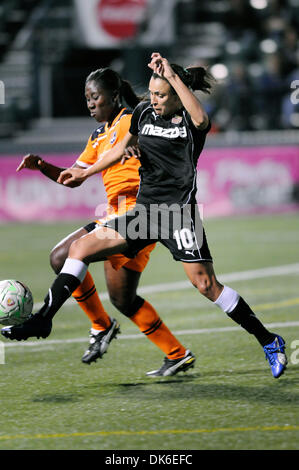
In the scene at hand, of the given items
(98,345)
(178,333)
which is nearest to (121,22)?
(178,333)

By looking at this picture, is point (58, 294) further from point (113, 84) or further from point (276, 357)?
point (113, 84)

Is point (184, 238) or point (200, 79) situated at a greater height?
point (200, 79)

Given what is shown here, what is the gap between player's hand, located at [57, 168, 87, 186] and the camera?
5.90 m

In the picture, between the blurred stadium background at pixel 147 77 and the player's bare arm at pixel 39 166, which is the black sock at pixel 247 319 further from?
the blurred stadium background at pixel 147 77

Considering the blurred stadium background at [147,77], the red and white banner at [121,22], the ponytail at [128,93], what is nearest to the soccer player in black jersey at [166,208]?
the ponytail at [128,93]

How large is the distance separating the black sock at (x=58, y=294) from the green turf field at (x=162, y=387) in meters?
0.56

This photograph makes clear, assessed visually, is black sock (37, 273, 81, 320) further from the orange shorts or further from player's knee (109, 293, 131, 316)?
player's knee (109, 293, 131, 316)

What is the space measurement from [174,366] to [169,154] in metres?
1.51

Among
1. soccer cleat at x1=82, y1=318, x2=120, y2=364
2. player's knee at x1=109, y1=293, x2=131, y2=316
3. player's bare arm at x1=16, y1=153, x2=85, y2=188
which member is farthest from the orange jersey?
soccer cleat at x1=82, y1=318, x2=120, y2=364

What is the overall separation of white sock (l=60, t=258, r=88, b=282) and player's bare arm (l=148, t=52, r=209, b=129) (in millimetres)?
1160

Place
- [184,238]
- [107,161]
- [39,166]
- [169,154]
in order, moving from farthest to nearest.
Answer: [39,166] < [107,161] < [169,154] < [184,238]

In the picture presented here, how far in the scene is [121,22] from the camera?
65.9 ft

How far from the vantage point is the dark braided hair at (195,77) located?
5.68 metres
